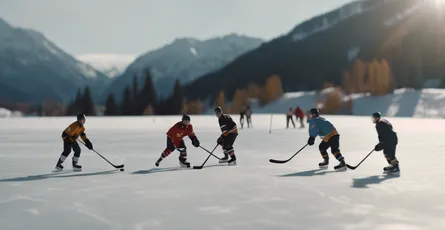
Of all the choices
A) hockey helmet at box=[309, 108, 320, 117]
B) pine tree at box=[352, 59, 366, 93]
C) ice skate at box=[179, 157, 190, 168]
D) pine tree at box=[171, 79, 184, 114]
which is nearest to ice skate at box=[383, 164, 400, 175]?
hockey helmet at box=[309, 108, 320, 117]

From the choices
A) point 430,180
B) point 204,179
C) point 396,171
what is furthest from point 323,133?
point 204,179

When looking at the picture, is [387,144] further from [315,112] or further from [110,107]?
[110,107]

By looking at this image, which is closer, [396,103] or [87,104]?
[396,103]

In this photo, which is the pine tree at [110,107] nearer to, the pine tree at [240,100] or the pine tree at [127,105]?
the pine tree at [127,105]

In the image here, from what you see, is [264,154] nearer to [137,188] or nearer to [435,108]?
[137,188]

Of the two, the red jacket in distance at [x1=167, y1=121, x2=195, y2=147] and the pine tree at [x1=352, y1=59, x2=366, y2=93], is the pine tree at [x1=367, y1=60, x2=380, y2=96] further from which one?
the red jacket in distance at [x1=167, y1=121, x2=195, y2=147]

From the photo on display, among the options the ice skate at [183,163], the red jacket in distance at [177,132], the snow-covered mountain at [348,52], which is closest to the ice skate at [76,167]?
the red jacket in distance at [177,132]

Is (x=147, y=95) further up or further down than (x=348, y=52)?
further down

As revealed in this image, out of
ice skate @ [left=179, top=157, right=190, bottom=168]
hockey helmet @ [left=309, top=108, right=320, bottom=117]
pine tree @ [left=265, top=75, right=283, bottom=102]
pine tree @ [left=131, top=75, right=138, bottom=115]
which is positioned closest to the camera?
hockey helmet @ [left=309, top=108, right=320, bottom=117]

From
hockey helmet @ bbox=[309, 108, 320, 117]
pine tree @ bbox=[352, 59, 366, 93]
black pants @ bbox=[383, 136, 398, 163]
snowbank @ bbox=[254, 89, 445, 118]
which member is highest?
pine tree @ bbox=[352, 59, 366, 93]

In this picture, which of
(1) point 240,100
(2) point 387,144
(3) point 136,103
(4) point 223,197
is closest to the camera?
(4) point 223,197

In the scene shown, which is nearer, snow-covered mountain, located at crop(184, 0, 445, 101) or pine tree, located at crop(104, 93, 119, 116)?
pine tree, located at crop(104, 93, 119, 116)

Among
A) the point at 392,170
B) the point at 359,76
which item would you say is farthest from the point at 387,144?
the point at 359,76

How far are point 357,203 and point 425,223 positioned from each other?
102 centimetres
